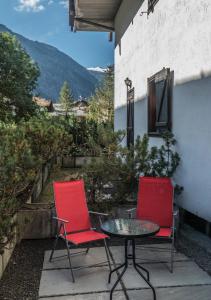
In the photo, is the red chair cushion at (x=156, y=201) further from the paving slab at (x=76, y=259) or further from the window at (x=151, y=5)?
the window at (x=151, y=5)

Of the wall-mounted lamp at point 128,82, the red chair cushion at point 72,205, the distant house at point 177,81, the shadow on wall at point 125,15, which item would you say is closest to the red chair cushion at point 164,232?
the red chair cushion at point 72,205

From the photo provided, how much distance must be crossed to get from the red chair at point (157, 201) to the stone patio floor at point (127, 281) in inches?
20.2

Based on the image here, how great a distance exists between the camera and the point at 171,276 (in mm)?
4426

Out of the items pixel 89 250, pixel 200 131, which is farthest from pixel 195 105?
pixel 89 250

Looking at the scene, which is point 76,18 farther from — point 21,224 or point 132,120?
point 21,224

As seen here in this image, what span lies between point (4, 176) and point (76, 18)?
1120 cm

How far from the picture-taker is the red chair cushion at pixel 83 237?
4578 millimetres

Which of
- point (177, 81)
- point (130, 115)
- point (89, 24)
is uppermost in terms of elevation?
point (89, 24)

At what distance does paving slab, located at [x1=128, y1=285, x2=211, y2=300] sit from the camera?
387 centimetres

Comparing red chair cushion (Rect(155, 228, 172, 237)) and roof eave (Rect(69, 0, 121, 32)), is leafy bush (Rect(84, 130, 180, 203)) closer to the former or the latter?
red chair cushion (Rect(155, 228, 172, 237))

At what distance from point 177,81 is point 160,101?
116cm

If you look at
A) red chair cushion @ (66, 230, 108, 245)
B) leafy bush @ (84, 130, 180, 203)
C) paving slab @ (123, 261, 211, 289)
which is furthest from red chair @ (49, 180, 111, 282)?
leafy bush @ (84, 130, 180, 203)

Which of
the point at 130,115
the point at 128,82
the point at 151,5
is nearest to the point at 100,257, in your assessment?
the point at 151,5

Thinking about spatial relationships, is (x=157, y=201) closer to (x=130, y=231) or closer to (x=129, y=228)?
(x=129, y=228)
